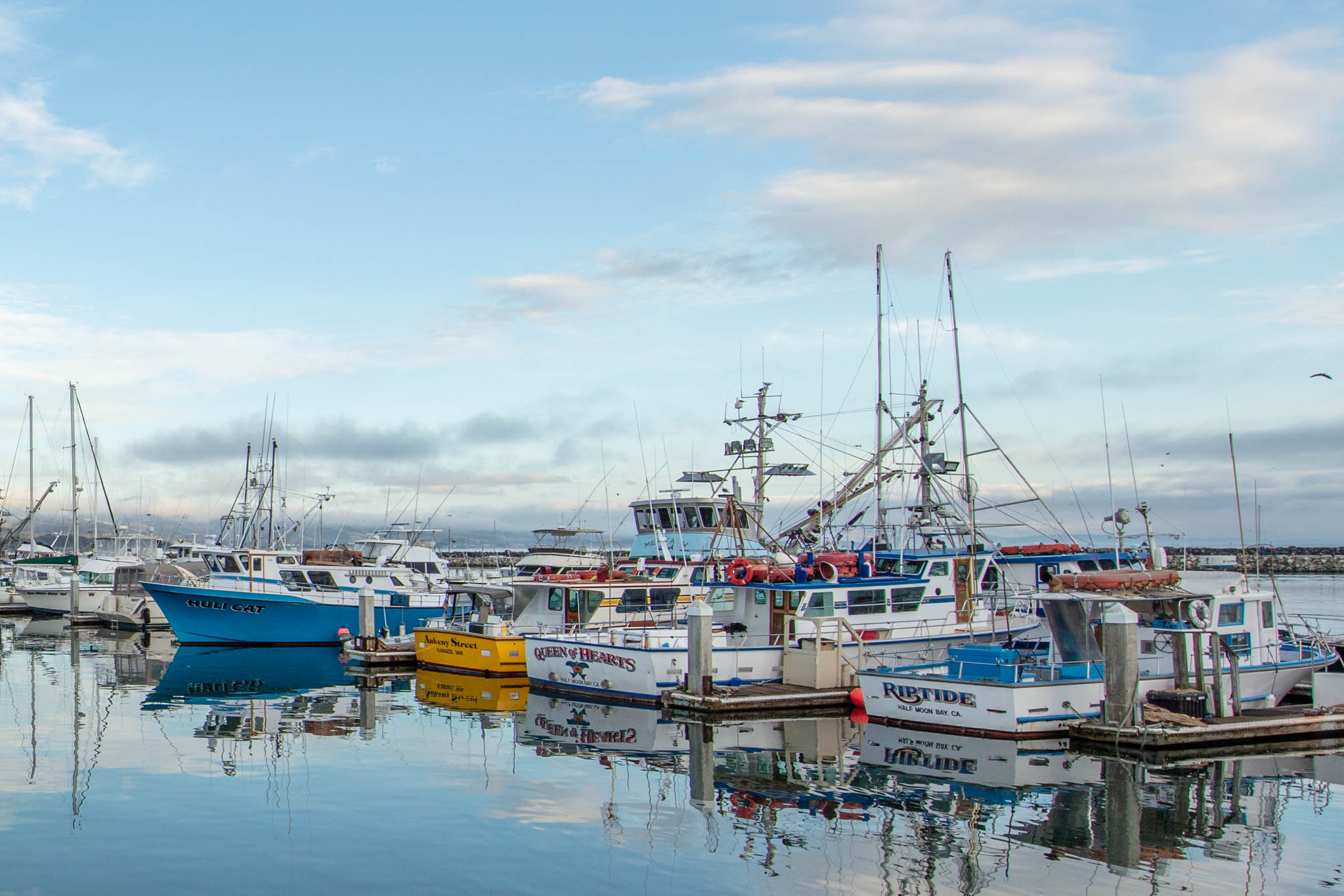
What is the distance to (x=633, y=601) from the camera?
32375 mm

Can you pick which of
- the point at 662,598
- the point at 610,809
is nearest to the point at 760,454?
the point at 662,598

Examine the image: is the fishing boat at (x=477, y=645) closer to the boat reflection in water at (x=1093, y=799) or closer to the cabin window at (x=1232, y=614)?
Result: the boat reflection in water at (x=1093, y=799)

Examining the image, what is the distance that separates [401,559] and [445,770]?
110 ft

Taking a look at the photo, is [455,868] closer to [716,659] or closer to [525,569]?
[716,659]

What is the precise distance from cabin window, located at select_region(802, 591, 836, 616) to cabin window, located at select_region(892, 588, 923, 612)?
1.77 m

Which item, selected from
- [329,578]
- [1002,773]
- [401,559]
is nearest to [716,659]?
[1002,773]

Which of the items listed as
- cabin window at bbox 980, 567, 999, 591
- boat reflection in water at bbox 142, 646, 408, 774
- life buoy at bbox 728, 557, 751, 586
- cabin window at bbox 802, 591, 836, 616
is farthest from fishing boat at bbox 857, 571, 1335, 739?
boat reflection in water at bbox 142, 646, 408, 774

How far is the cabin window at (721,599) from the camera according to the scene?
92.1 ft

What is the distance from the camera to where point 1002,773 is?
1811 centimetres

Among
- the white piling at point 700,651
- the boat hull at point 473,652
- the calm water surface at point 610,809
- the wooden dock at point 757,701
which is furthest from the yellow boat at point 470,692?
the white piling at point 700,651

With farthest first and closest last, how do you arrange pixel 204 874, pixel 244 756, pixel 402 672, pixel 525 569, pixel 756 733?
pixel 525 569 → pixel 402 672 → pixel 756 733 → pixel 244 756 → pixel 204 874

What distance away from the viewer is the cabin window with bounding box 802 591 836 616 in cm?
2673

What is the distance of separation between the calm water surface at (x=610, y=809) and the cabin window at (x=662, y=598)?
831cm

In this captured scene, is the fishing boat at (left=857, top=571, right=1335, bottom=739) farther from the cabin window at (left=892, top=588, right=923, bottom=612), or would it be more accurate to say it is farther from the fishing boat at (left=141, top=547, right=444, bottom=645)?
the fishing boat at (left=141, top=547, right=444, bottom=645)
